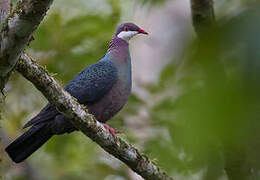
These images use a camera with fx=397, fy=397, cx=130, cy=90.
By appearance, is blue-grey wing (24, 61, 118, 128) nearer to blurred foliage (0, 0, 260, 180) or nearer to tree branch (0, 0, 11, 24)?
blurred foliage (0, 0, 260, 180)

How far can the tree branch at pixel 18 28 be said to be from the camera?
2.03 metres

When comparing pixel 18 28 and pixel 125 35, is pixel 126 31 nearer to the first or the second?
pixel 125 35

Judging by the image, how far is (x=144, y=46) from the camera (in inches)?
338

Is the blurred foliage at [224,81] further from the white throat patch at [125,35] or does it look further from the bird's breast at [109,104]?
the white throat patch at [125,35]

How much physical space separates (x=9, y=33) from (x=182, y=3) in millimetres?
6573

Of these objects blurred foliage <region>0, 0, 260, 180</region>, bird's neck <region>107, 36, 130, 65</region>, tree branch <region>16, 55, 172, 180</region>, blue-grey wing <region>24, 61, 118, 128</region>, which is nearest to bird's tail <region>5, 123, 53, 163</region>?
blue-grey wing <region>24, 61, 118, 128</region>

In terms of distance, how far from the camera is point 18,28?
213cm

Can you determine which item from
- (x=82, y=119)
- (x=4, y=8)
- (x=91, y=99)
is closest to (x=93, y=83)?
(x=91, y=99)

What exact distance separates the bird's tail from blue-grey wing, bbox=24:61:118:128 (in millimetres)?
447

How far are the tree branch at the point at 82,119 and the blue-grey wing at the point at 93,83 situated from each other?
35.1 inches

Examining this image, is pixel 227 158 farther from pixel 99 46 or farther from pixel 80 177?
pixel 80 177

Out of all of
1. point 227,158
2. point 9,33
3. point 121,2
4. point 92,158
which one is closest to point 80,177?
point 92,158

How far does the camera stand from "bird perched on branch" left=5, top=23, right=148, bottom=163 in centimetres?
374

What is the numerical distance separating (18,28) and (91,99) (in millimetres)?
1923
